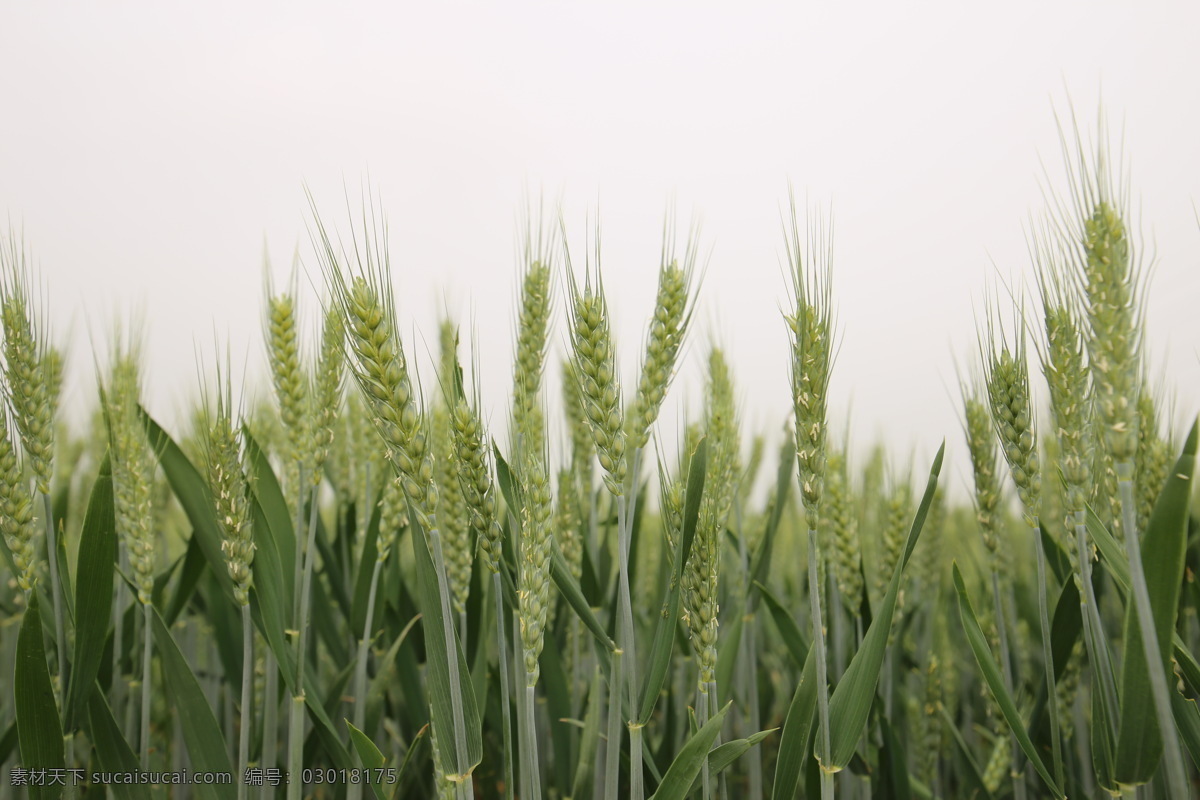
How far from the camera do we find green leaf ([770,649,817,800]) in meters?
1.41

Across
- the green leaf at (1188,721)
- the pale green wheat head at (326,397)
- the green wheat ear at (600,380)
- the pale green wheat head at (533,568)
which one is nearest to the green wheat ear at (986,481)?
the green leaf at (1188,721)

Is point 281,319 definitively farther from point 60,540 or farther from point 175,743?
point 175,743

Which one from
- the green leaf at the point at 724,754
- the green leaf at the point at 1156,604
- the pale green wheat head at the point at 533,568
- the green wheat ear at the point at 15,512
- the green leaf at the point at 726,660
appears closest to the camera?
the green leaf at the point at 1156,604

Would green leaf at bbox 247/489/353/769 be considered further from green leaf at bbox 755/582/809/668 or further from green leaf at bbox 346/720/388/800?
green leaf at bbox 755/582/809/668

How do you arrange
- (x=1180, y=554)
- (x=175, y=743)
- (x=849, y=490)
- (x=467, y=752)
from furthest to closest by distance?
(x=175, y=743), (x=849, y=490), (x=467, y=752), (x=1180, y=554)

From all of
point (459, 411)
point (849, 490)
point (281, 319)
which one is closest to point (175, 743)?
point (281, 319)

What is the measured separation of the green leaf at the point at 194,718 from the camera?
162 cm

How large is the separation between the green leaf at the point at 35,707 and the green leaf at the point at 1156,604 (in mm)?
1983

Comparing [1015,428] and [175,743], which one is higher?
[1015,428]

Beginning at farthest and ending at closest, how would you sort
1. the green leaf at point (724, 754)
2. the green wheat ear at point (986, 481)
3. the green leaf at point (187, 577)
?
the green leaf at point (187, 577) < the green wheat ear at point (986, 481) < the green leaf at point (724, 754)

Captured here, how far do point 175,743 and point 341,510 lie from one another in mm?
898

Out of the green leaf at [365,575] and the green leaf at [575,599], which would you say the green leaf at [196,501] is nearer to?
the green leaf at [365,575]

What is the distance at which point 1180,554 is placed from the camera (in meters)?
1.10

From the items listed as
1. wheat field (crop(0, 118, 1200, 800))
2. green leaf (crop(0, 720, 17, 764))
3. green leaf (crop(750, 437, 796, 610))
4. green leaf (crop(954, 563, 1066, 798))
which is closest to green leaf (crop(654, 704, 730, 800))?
wheat field (crop(0, 118, 1200, 800))
